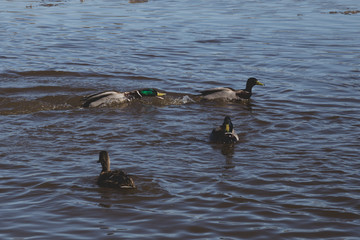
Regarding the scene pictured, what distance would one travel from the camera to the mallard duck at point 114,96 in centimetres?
1288

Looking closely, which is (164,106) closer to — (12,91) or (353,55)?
(12,91)

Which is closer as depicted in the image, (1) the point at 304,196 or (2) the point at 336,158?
(1) the point at 304,196

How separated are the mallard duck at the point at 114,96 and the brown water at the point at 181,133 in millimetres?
188

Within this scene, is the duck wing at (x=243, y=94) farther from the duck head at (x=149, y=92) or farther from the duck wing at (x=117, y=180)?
the duck wing at (x=117, y=180)

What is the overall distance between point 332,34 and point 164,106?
1065cm

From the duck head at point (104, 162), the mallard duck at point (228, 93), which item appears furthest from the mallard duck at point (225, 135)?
the mallard duck at point (228, 93)

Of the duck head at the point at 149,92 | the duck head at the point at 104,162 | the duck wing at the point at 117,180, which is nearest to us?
the duck wing at the point at 117,180

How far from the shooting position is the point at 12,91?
46.2 feet

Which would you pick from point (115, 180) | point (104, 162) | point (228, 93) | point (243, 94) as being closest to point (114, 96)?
point (228, 93)

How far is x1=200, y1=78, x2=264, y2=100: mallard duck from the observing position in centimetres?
1363

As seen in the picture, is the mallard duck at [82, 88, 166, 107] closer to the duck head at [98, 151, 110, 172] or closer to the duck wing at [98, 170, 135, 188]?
the duck head at [98, 151, 110, 172]

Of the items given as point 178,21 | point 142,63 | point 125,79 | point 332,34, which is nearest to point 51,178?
point 125,79

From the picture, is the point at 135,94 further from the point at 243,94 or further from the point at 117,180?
the point at 117,180

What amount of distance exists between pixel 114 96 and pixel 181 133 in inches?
105
